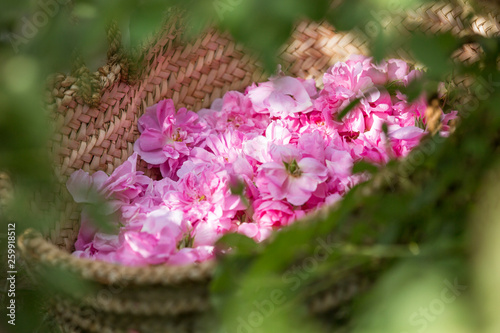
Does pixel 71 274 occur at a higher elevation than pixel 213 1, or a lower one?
lower

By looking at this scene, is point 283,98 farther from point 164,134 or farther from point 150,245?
point 150,245

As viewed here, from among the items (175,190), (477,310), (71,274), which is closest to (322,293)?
(477,310)

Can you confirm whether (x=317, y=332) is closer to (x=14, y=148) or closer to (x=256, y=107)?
(x=14, y=148)

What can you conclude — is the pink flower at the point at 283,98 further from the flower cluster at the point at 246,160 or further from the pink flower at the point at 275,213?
the pink flower at the point at 275,213

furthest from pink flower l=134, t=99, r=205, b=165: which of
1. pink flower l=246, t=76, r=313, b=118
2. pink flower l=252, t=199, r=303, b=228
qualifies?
pink flower l=252, t=199, r=303, b=228

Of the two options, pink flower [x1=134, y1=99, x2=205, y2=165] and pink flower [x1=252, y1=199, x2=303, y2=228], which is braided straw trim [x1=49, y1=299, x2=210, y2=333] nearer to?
pink flower [x1=252, y1=199, x2=303, y2=228]

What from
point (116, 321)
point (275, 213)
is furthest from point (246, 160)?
point (116, 321)
